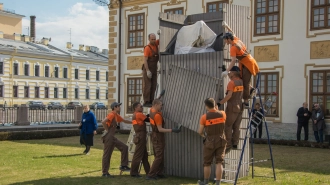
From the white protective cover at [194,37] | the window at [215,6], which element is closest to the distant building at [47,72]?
the window at [215,6]

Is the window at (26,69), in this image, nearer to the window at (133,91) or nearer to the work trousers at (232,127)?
the window at (133,91)

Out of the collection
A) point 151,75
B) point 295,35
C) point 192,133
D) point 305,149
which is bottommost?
point 305,149

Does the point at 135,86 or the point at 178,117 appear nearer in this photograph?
the point at 178,117

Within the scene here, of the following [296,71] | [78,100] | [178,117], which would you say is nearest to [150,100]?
[178,117]

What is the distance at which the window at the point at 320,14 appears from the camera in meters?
20.4

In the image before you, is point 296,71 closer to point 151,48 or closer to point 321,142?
point 321,142

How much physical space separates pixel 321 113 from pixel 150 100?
365 inches

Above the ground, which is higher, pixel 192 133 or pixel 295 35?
pixel 295 35

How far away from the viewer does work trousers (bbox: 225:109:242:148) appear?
10.5 m

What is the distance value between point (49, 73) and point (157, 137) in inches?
2124

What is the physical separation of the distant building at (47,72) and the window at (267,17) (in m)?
40.6

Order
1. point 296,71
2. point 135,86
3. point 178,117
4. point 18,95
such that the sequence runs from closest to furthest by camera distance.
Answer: point 178,117, point 296,71, point 135,86, point 18,95

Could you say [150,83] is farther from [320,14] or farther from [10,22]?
[10,22]

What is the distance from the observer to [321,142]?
1966 cm
